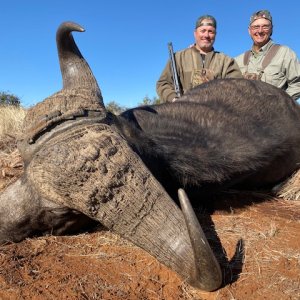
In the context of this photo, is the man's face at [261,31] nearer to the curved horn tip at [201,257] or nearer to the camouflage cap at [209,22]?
the camouflage cap at [209,22]

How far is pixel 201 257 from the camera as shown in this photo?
201 cm

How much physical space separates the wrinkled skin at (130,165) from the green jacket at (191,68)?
10.4 feet

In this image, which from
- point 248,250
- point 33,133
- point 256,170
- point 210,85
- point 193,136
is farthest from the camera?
point 210,85

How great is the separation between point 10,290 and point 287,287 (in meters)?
1.47

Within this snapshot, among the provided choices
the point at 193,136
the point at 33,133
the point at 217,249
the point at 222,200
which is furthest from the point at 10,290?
the point at 222,200

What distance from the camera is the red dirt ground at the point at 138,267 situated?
2.21 metres

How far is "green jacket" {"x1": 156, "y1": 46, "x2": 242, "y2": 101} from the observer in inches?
266

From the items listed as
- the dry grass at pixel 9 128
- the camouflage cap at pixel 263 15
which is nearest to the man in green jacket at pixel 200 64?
the camouflage cap at pixel 263 15

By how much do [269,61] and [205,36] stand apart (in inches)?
44.2

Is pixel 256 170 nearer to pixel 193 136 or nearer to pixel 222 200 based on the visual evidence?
pixel 222 200

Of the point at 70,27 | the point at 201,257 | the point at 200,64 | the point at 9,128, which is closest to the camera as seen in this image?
the point at 201,257

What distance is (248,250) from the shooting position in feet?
8.60

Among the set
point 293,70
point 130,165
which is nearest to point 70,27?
point 130,165

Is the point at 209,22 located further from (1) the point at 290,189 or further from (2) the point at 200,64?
(1) the point at 290,189
